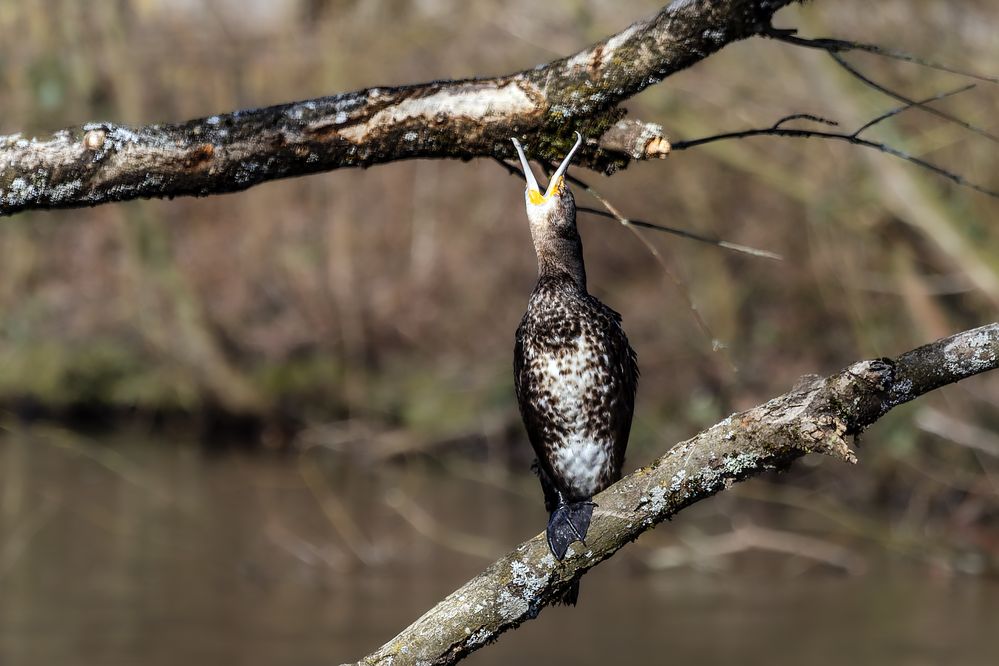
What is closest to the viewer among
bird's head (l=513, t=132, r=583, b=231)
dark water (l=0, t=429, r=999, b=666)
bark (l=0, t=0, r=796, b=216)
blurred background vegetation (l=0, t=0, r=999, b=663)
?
bark (l=0, t=0, r=796, b=216)

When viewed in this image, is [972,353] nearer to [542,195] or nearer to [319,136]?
[542,195]

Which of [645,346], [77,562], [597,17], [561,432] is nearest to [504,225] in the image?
[645,346]

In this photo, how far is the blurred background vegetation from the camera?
8938 mm

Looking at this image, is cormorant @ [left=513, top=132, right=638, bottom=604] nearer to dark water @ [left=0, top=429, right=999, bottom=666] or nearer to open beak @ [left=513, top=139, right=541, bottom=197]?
open beak @ [left=513, top=139, right=541, bottom=197]

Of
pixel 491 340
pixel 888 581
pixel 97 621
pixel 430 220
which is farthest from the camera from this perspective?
pixel 430 220

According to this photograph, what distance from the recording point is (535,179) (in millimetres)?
2621

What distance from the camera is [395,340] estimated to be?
42.7ft

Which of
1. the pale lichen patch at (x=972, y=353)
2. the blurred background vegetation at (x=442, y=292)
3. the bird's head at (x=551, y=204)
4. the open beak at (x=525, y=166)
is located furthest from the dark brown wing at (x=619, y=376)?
the blurred background vegetation at (x=442, y=292)

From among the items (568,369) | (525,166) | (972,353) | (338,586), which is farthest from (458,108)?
(338,586)

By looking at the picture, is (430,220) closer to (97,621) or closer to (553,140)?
(97,621)

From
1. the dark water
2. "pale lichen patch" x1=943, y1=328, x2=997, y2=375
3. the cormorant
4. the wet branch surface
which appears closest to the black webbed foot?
the wet branch surface

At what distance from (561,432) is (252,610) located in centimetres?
599

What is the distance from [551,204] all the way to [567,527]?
0.67m

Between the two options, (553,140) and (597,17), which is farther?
(597,17)
